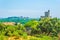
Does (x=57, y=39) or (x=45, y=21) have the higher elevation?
(x=45, y=21)

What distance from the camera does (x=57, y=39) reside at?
84.9ft

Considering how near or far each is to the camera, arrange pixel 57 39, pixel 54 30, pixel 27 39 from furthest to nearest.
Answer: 1. pixel 54 30
2. pixel 57 39
3. pixel 27 39

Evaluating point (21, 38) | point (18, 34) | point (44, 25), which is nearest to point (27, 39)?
point (21, 38)

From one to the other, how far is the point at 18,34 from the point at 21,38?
1.89m

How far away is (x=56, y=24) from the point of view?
28812 millimetres

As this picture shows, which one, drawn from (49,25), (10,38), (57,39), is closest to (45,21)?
(49,25)

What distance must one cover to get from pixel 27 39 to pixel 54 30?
5.21 metres

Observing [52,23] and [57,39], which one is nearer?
[57,39]

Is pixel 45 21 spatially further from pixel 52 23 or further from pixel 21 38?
pixel 21 38

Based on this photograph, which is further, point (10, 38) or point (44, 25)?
point (44, 25)

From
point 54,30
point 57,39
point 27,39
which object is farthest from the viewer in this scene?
point 54,30

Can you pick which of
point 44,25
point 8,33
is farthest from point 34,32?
point 8,33

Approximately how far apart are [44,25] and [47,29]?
0.68 metres

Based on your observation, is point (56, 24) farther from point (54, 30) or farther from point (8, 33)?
point (8, 33)
